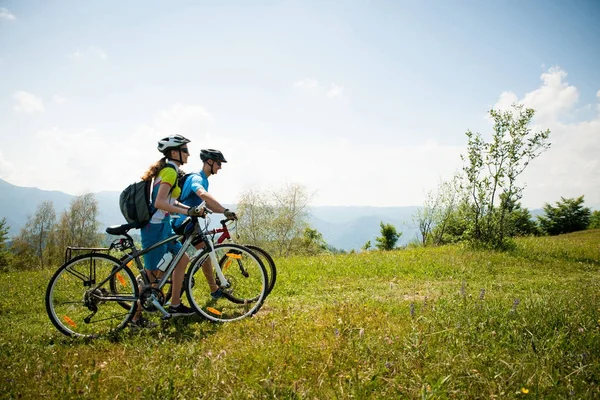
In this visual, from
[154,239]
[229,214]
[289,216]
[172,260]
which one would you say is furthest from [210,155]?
[289,216]

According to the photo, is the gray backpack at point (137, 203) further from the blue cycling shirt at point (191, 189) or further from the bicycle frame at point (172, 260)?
the blue cycling shirt at point (191, 189)

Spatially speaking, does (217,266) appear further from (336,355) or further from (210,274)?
(336,355)

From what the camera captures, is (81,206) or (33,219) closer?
(81,206)

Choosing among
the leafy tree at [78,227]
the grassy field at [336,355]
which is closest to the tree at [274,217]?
the leafy tree at [78,227]

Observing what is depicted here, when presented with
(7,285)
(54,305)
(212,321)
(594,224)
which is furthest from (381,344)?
(594,224)

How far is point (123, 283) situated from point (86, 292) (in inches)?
22.5

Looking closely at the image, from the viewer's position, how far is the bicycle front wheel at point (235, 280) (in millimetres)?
5720

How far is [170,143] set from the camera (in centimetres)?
577

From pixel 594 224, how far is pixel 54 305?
2299 inches

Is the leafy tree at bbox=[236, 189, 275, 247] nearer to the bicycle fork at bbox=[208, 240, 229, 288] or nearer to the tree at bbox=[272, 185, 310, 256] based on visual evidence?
the tree at bbox=[272, 185, 310, 256]

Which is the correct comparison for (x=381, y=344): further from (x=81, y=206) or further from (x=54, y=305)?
(x=81, y=206)

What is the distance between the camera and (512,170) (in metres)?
15.0

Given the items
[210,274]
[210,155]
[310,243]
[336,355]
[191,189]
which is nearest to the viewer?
[336,355]

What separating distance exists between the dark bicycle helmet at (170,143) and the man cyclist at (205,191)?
0.61 metres
